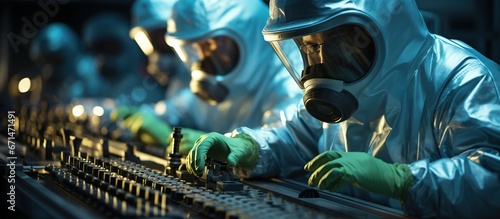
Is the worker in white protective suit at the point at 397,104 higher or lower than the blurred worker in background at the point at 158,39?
lower

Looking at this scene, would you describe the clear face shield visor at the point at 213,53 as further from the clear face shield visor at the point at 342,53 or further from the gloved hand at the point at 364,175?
the gloved hand at the point at 364,175

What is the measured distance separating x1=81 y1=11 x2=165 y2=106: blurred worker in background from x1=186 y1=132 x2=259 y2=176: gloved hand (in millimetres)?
2838

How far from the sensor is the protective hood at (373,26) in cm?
160

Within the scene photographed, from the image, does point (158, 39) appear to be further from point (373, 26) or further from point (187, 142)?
point (373, 26)

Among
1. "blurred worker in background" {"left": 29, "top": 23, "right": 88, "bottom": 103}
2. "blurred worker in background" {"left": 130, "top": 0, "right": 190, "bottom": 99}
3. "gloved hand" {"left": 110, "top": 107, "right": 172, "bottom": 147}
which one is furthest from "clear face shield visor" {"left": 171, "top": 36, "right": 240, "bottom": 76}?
"blurred worker in background" {"left": 29, "top": 23, "right": 88, "bottom": 103}

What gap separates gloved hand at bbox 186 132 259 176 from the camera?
182 cm

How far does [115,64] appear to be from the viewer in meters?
5.20

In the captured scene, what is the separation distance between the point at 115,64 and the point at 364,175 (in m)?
3.94

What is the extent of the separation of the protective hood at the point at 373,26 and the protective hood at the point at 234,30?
1.03 meters

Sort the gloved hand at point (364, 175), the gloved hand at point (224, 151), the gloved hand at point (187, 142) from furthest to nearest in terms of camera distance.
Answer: the gloved hand at point (187, 142)
the gloved hand at point (224, 151)
the gloved hand at point (364, 175)

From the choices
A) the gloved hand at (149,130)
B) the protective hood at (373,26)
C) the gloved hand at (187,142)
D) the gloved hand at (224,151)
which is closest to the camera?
the protective hood at (373,26)

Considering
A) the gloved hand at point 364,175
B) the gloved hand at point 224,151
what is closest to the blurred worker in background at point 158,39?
the gloved hand at point 224,151

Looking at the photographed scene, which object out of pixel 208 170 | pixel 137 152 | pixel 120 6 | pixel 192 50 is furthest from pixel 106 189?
pixel 120 6

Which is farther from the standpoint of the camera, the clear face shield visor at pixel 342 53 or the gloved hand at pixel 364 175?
the clear face shield visor at pixel 342 53
